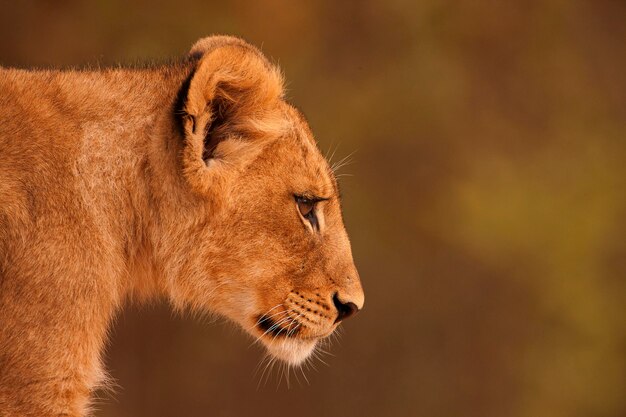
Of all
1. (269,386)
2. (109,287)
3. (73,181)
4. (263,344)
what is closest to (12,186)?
(73,181)

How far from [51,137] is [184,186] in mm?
513

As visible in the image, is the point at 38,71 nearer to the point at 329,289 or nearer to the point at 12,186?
the point at 12,186

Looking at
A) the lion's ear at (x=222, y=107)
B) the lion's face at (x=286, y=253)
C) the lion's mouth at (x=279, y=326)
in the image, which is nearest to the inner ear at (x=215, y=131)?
the lion's ear at (x=222, y=107)

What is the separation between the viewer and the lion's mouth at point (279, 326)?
4270mm

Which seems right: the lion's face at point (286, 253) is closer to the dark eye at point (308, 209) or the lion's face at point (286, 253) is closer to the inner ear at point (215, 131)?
the dark eye at point (308, 209)

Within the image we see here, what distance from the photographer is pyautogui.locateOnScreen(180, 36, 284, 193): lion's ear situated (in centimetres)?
391

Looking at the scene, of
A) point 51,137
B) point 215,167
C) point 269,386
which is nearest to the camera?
point 51,137

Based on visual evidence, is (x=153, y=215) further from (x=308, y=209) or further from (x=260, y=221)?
(x=308, y=209)

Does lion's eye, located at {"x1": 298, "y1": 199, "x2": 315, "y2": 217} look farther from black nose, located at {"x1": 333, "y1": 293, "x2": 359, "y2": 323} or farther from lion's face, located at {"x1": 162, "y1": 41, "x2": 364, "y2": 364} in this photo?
black nose, located at {"x1": 333, "y1": 293, "x2": 359, "y2": 323}

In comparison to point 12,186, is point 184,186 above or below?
above

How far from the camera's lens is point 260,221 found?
13.6ft

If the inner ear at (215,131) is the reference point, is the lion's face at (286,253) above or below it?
below

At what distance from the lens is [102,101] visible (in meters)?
Answer: 3.96

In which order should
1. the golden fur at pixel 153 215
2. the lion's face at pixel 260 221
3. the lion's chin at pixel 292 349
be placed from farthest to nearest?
the lion's chin at pixel 292 349 → the lion's face at pixel 260 221 → the golden fur at pixel 153 215
